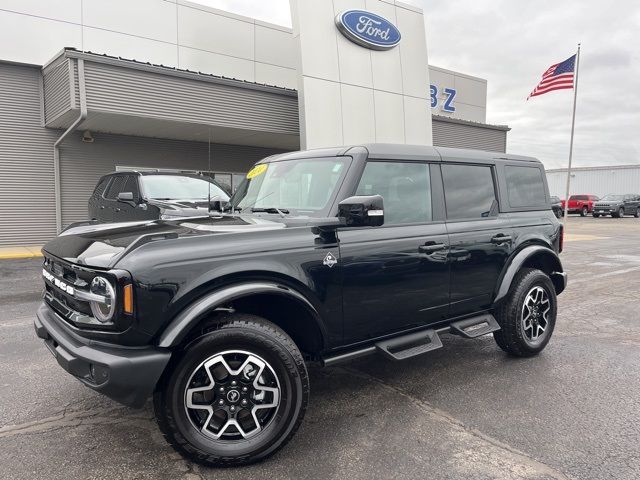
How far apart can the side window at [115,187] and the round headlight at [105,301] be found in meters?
6.75

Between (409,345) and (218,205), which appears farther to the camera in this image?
(218,205)

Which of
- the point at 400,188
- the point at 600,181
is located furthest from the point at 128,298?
the point at 600,181

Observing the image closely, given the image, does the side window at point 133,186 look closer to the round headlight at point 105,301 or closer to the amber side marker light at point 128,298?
the round headlight at point 105,301

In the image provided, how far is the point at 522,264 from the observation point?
4.31 m

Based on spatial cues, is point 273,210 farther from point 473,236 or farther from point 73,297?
point 473,236

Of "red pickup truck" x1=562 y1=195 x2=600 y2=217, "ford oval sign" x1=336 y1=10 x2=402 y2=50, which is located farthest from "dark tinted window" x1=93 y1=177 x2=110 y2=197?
"red pickup truck" x1=562 y1=195 x2=600 y2=217

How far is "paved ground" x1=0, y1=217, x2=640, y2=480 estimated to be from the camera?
2.64 metres

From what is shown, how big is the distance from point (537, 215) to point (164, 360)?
12.4 ft

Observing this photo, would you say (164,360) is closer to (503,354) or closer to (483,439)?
(483,439)

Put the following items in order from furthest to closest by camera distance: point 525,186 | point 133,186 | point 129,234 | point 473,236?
1. point 133,186
2. point 525,186
3. point 473,236
4. point 129,234

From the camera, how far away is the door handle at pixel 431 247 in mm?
3558

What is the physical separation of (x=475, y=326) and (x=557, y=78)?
19541 mm

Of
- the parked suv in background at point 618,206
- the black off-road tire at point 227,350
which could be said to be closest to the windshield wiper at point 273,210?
the black off-road tire at point 227,350

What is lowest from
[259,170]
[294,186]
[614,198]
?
[294,186]
